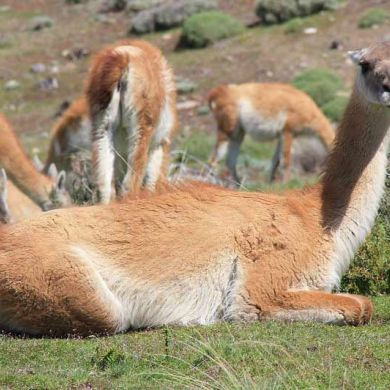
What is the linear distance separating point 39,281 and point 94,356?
2.49 feet

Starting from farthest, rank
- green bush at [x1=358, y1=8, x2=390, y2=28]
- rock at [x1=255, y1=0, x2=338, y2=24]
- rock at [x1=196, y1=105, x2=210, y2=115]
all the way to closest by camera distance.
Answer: rock at [x1=255, y1=0, x2=338, y2=24] → green bush at [x1=358, y1=8, x2=390, y2=28] → rock at [x1=196, y1=105, x2=210, y2=115]

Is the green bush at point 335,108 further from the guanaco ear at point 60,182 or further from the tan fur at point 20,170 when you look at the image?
the tan fur at point 20,170

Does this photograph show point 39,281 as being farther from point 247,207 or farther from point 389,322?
point 389,322

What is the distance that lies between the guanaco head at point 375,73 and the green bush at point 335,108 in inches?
752

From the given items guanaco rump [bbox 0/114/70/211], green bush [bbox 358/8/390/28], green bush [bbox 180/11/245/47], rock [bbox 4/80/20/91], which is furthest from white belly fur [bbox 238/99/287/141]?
rock [bbox 4/80/20/91]

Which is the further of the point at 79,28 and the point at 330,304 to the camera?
the point at 79,28

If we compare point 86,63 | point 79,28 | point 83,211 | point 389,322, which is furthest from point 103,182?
point 79,28

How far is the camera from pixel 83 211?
25.5 ft

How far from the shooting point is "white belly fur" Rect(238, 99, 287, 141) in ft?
74.2

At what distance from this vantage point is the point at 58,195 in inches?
608

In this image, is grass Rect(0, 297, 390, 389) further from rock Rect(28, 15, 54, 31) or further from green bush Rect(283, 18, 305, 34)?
rock Rect(28, 15, 54, 31)

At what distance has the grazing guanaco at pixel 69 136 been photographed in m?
19.4

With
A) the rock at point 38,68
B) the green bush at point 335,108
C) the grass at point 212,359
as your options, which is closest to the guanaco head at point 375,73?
the grass at point 212,359

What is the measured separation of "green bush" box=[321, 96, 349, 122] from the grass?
19905 millimetres
